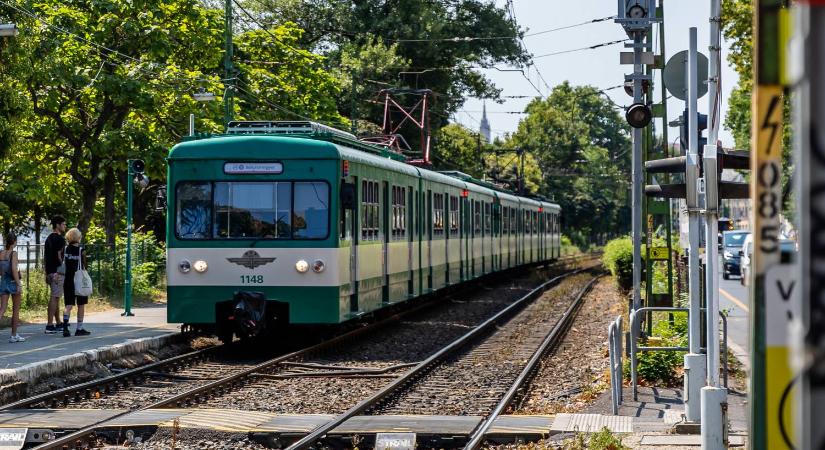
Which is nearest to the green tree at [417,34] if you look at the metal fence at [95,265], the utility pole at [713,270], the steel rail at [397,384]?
the metal fence at [95,265]

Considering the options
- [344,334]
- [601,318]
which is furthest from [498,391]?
[601,318]

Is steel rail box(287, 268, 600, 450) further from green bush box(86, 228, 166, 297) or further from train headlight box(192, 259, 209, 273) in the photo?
green bush box(86, 228, 166, 297)

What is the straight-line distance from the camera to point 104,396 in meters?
14.0

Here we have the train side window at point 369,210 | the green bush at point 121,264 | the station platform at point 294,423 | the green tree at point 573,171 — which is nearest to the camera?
the station platform at point 294,423

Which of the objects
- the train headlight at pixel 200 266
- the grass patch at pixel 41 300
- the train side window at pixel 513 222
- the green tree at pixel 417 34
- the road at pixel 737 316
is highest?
the green tree at pixel 417 34

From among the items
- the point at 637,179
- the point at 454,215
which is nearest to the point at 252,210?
the point at 637,179

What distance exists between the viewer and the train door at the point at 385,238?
2162 centimetres

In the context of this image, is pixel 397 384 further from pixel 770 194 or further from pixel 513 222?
pixel 513 222

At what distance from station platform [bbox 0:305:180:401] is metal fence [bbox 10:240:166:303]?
3.27 meters

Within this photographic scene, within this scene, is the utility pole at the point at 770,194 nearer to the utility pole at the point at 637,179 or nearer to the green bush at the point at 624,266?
the utility pole at the point at 637,179

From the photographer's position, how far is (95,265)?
29.2 meters

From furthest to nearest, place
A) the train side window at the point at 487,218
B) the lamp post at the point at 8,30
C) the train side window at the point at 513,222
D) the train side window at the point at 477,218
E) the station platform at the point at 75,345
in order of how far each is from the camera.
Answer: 1. the train side window at the point at 513,222
2. the train side window at the point at 487,218
3. the train side window at the point at 477,218
4. the lamp post at the point at 8,30
5. the station platform at the point at 75,345

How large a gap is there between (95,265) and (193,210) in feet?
38.6

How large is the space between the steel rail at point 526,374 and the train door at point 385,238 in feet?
9.23
